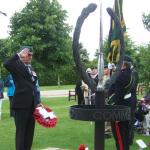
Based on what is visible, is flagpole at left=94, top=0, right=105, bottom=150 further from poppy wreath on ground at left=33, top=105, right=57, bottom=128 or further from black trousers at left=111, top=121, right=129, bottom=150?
black trousers at left=111, top=121, right=129, bottom=150

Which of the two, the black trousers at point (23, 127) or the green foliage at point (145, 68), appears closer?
the black trousers at point (23, 127)

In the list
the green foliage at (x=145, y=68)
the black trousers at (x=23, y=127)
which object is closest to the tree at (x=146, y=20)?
the green foliage at (x=145, y=68)

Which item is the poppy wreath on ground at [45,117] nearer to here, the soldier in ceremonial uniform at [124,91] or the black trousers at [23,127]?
the black trousers at [23,127]

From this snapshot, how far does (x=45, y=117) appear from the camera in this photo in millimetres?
7707

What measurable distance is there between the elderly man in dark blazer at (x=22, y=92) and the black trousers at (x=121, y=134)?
1.51 meters

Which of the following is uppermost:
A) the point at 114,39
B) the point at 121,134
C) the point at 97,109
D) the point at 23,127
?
the point at 114,39

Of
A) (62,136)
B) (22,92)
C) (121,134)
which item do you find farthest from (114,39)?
(62,136)

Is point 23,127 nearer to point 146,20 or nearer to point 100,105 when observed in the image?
point 100,105

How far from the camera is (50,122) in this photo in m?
7.63

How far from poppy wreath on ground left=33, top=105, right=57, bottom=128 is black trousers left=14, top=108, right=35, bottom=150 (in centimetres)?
21

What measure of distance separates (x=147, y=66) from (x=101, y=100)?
985 centimetres

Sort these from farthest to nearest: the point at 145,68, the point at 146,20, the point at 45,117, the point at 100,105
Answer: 1. the point at 146,20
2. the point at 145,68
3. the point at 45,117
4. the point at 100,105

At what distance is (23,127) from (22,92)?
550mm

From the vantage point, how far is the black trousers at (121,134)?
8688mm
